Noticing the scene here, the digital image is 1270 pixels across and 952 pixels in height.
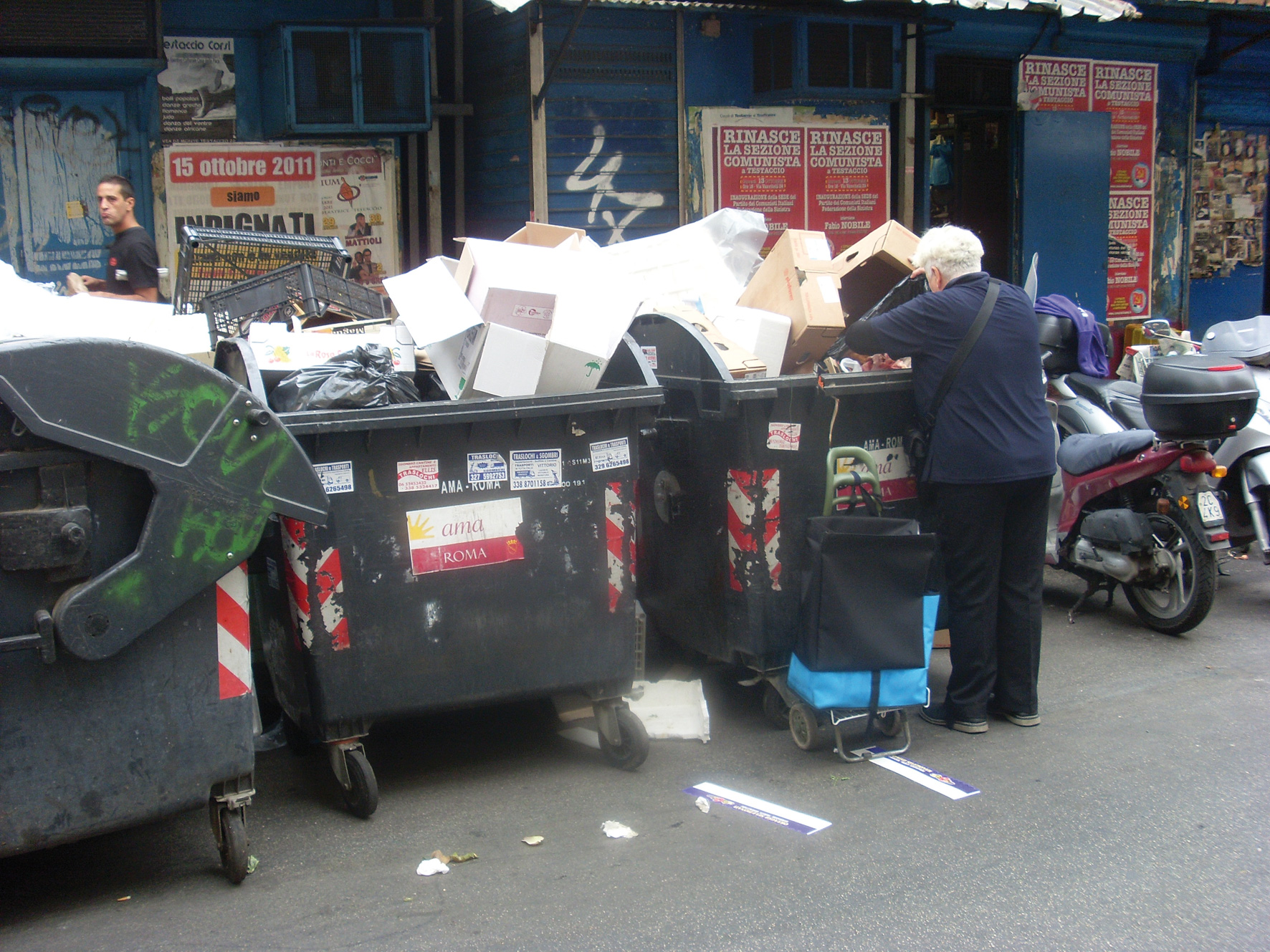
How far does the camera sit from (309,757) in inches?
173

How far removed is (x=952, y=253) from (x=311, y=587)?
2.61 meters

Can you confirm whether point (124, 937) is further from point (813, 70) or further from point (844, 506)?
point (813, 70)

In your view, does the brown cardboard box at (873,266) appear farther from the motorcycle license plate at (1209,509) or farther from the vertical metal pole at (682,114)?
the vertical metal pole at (682,114)

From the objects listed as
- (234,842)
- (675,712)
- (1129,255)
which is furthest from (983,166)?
(234,842)

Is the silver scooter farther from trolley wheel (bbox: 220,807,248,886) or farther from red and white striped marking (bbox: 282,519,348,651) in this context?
trolley wheel (bbox: 220,807,248,886)

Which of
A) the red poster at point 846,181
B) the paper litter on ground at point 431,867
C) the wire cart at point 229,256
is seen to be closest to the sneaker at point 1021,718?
the paper litter on ground at point 431,867

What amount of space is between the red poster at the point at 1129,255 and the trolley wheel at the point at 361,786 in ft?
29.4

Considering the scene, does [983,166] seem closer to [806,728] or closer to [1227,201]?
[1227,201]

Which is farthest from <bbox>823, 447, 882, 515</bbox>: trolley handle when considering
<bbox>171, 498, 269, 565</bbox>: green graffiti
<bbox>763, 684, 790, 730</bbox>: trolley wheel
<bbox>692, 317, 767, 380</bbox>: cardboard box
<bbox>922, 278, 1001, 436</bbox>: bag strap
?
<bbox>171, 498, 269, 565</bbox>: green graffiti

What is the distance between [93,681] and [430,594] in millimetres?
1059

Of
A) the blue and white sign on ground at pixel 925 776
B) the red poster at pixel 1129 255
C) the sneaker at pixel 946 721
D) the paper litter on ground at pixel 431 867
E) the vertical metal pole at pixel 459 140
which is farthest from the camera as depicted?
the red poster at pixel 1129 255

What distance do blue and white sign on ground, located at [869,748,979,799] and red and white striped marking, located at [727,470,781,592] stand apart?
722mm

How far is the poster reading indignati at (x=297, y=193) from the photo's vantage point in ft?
25.0

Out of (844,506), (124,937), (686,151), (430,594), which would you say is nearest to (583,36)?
(686,151)
